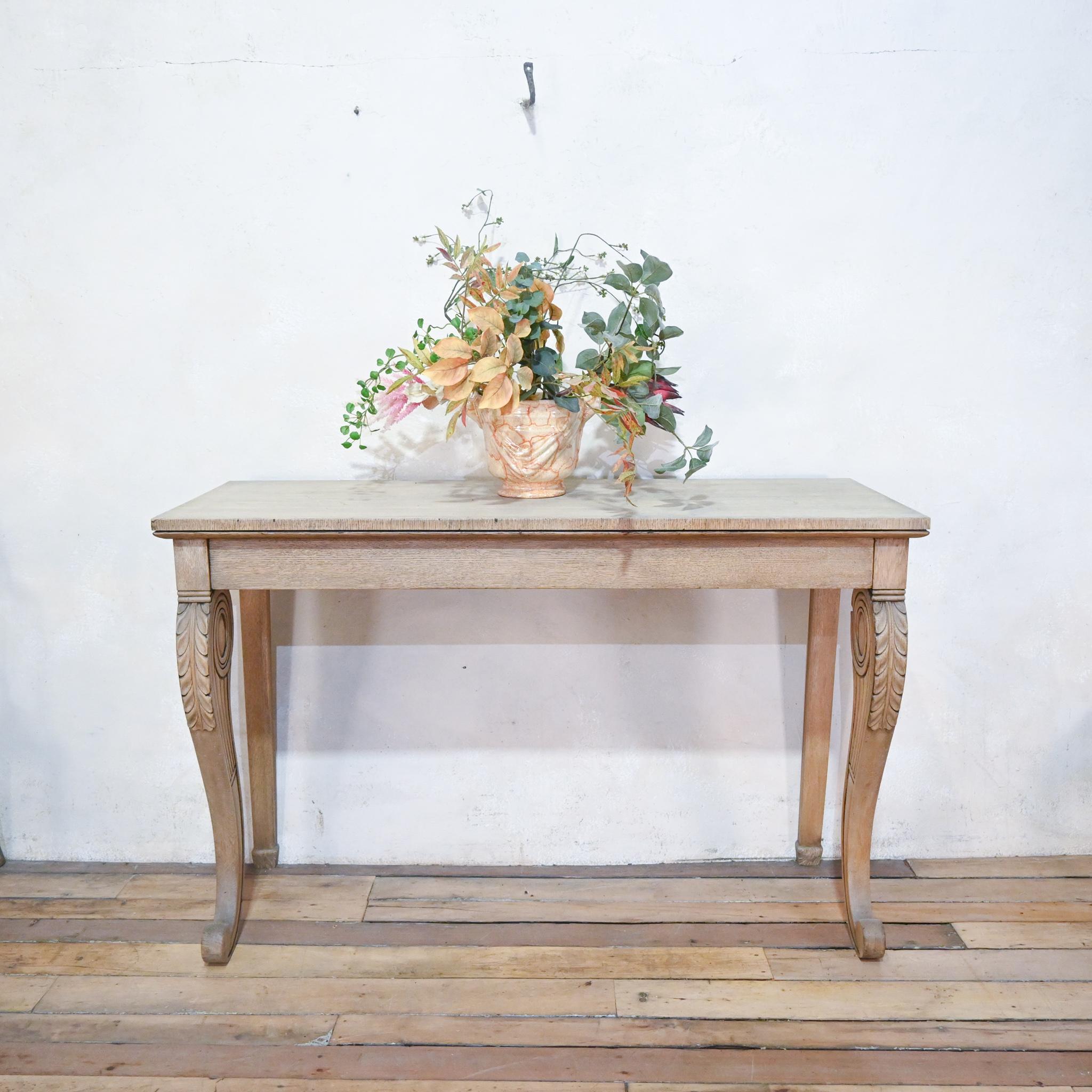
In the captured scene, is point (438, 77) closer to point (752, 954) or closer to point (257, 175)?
point (257, 175)

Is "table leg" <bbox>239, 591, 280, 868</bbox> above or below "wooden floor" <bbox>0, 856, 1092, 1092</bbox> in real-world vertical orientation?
above

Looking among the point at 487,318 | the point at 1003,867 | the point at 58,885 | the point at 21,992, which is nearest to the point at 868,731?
the point at 1003,867

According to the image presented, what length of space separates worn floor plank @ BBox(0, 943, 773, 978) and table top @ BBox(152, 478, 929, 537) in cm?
84

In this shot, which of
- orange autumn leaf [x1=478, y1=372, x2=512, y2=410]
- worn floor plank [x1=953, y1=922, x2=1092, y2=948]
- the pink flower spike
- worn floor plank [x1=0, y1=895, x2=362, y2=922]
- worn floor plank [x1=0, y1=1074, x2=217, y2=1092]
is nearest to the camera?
worn floor plank [x1=0, y1=1074, x2=217, y2=1092]

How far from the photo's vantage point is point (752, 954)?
Answer: 1.80m

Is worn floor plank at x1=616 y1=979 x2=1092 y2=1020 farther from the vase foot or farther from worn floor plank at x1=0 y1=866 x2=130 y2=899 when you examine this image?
the vase foot

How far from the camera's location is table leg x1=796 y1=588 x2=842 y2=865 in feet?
6.58

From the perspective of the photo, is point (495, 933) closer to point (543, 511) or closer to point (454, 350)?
point (543, 511)

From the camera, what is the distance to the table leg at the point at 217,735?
5.38ft

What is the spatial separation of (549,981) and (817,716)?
2.60 ft

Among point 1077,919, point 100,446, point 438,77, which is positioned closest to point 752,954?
point 1077,919

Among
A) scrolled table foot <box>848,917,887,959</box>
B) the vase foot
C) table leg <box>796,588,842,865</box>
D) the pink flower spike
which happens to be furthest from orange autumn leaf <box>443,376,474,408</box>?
scrolled table foot <box>848,917,887,959</box>

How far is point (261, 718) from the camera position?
2.03m

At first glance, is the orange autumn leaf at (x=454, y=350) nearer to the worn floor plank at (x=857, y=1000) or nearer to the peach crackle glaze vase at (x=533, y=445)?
the peach crackle glaze vase at (x=533, y=445)
